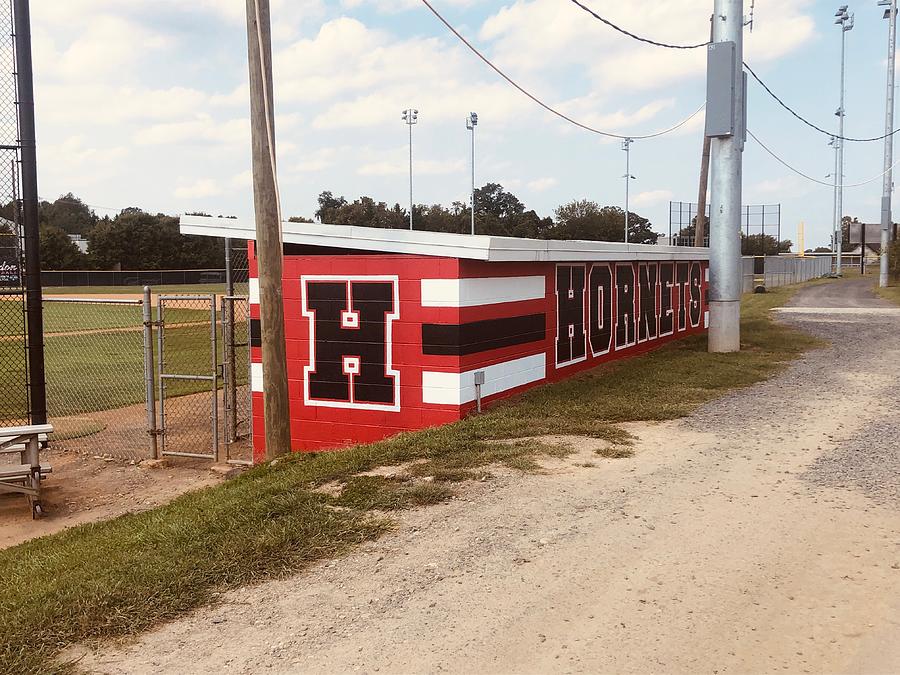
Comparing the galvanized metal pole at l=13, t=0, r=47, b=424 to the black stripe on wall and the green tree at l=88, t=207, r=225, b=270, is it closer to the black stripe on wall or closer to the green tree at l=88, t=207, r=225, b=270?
the black stripe on wall

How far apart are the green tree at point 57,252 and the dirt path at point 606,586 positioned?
53.9 m

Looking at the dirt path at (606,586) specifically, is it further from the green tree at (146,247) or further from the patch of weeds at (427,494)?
the green tree at (146,247)

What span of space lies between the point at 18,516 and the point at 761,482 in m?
7.10

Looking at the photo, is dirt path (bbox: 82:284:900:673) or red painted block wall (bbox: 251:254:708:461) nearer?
dirt path (bbox: 82:284:900:673)

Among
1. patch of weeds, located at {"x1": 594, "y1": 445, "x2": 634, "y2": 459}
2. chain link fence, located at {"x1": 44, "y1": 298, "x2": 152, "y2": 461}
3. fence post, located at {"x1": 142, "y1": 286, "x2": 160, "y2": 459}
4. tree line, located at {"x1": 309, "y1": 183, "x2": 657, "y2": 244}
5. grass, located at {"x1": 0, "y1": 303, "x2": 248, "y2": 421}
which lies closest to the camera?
patch of weeds, located at {"x1": 594, "y1": 445, "x2": 634, "y2": 459}

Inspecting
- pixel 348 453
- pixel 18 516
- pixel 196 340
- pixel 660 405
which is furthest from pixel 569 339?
pixel 196 340

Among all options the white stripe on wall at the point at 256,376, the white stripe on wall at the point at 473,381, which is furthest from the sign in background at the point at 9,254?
the white stripe on wall at the point at 473,381

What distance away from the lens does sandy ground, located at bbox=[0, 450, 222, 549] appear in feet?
27.1

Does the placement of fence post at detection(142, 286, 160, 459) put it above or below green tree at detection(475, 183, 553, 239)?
below

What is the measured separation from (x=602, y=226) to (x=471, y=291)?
8512 centimetres

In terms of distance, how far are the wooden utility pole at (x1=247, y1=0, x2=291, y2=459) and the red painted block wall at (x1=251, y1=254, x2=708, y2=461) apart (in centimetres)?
191

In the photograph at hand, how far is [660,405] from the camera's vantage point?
34.1 feet

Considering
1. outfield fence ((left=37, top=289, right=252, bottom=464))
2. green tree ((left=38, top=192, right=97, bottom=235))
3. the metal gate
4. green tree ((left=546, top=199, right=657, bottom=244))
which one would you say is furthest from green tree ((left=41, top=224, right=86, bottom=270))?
green tree ((left=546, top=199, right=657, bottom=244))

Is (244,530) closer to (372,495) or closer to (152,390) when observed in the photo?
(372,495)
